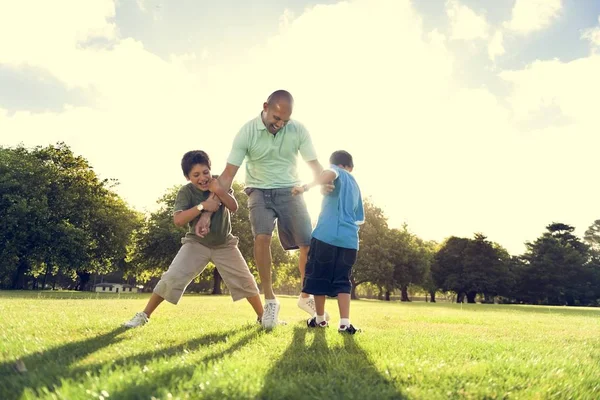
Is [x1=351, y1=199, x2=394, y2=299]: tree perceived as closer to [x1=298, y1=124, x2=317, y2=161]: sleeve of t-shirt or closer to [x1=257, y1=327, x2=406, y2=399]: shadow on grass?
[x1=298, y1=124, x2=317, y2=161]: sleeve of t-shirt

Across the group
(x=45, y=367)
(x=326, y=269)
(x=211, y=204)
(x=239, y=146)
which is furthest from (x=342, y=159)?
(x=45, y=367)

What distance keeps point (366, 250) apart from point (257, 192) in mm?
41758

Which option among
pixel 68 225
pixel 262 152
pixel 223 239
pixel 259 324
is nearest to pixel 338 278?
pixel 259 324

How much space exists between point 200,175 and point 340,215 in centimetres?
183

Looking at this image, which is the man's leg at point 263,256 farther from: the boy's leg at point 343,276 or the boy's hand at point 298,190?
the boy's leg at point 343,276

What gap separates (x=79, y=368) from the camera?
2.90 m

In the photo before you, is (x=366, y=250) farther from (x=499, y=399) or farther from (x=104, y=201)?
(x=499, y=399)

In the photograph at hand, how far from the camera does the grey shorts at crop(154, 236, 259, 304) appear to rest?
5.59 m

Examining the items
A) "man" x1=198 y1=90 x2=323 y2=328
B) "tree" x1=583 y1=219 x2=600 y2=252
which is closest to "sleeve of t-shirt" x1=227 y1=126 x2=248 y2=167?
"man" x1=198 y1=90 x2=323 y2=328

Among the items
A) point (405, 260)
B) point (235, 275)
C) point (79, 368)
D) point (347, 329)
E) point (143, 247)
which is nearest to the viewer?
point (79, 368)

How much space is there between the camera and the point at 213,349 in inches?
141

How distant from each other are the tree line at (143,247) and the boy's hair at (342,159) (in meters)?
32.5

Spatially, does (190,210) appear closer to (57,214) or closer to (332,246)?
(332,246)

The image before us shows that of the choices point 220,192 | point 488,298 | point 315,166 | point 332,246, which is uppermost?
point 315,166
